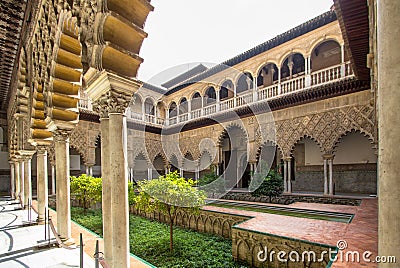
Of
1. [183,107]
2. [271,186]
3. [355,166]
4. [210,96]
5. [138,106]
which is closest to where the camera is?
[271,186]

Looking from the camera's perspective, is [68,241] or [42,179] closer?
[68,241]

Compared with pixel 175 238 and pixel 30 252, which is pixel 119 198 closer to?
pixel 30 252

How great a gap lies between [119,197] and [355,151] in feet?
43.9

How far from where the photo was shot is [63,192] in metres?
4.73

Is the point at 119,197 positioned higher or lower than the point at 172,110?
lower

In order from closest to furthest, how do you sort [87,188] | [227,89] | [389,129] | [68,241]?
1. [389,129]
2. [68,241]
3. [87,188]
4. [227,89]

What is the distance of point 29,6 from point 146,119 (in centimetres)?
1311

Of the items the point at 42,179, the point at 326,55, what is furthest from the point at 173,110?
the point at 42,179

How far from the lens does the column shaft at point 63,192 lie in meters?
4.66

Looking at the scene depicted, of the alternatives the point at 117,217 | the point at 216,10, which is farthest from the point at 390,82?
the point at 216,10

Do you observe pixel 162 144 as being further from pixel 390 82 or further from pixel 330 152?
pixel 390 82

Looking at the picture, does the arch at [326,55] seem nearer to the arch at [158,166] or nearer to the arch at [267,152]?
the arch at [267,152]

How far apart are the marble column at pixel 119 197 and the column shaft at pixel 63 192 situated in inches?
109

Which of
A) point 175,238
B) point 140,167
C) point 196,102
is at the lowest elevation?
point 175,238
